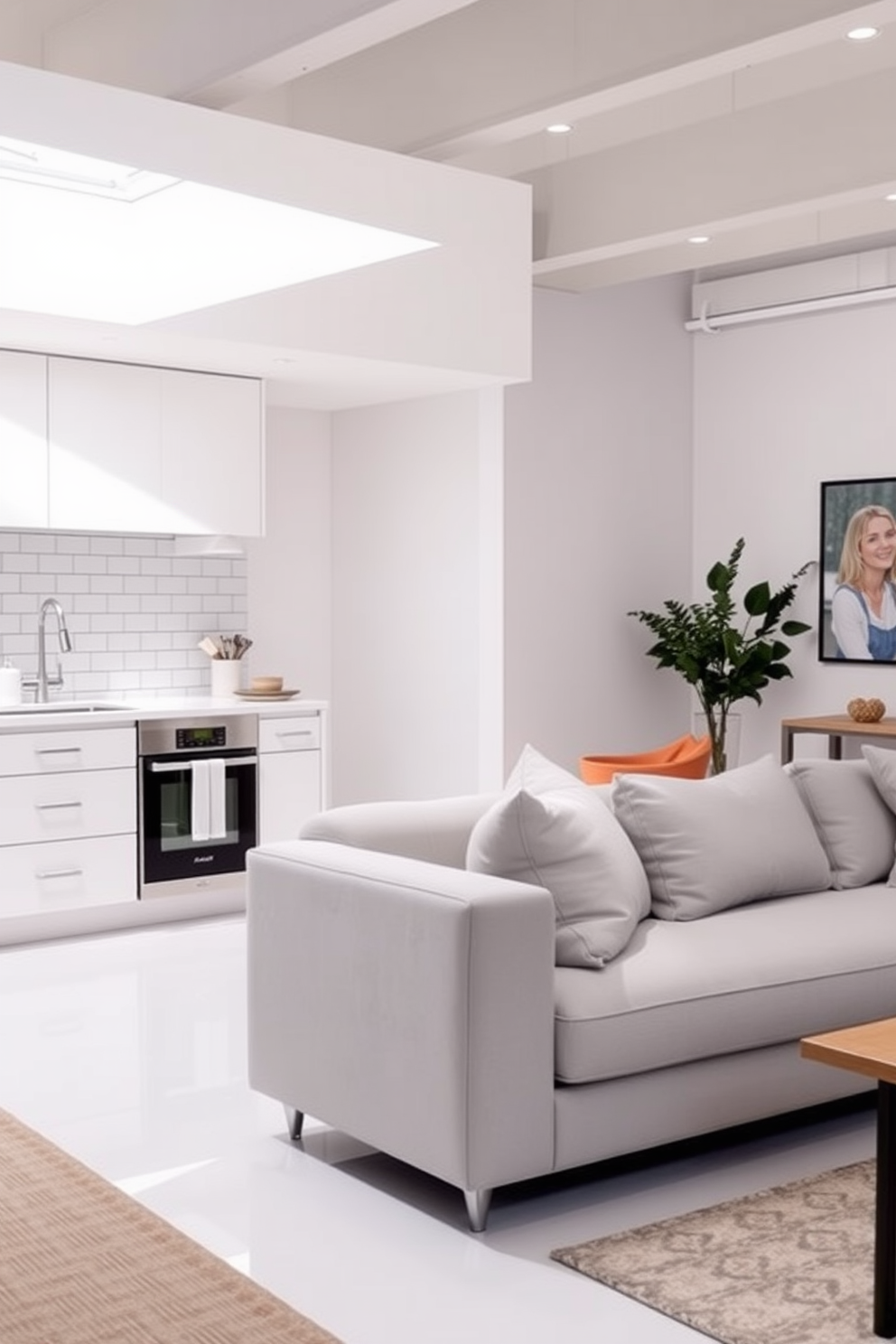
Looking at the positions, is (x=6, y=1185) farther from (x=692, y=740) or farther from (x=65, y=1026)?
(x=692, y=740)

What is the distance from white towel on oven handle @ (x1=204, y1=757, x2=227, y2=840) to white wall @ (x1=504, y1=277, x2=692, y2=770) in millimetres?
1670

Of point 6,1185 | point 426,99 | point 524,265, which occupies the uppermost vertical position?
point 426,99

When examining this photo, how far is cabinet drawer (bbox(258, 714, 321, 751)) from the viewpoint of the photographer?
697 cm

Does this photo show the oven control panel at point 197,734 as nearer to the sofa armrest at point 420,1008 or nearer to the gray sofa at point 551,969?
the gray sofa at point 551,969

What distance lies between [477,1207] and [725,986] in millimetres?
802

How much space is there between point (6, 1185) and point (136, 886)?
2.91 metres

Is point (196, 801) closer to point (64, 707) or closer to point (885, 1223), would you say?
point (64, 707)

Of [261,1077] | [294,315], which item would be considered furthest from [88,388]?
[261,1077]

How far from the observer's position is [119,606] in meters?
7.29

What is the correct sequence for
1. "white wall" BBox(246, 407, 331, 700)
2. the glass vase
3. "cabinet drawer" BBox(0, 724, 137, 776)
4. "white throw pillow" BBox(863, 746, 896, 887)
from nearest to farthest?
"white throw pillow" BBox(863, 746, 896, 887) → "cabinet drawer" BBox(0, 724, 137, 776) → "white wall" BBox(246, 407, 331, 700) → the glass vase

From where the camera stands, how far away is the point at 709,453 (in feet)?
29.1

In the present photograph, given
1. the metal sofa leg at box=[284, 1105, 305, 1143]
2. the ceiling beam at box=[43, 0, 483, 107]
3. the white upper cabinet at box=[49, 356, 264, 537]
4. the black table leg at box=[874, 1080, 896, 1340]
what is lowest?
the metal sofa leg at box=[284, 1105, 305, 1143]

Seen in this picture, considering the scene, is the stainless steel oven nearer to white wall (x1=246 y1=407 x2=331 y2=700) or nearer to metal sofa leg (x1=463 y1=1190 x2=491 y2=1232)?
white wall (x1=246 y1=407 x2=331 y2=700)

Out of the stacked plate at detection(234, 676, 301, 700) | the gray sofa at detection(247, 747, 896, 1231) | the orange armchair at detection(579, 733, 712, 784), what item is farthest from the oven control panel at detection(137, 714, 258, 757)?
the gray sofa at detection(247, 747, 896, 1231)
